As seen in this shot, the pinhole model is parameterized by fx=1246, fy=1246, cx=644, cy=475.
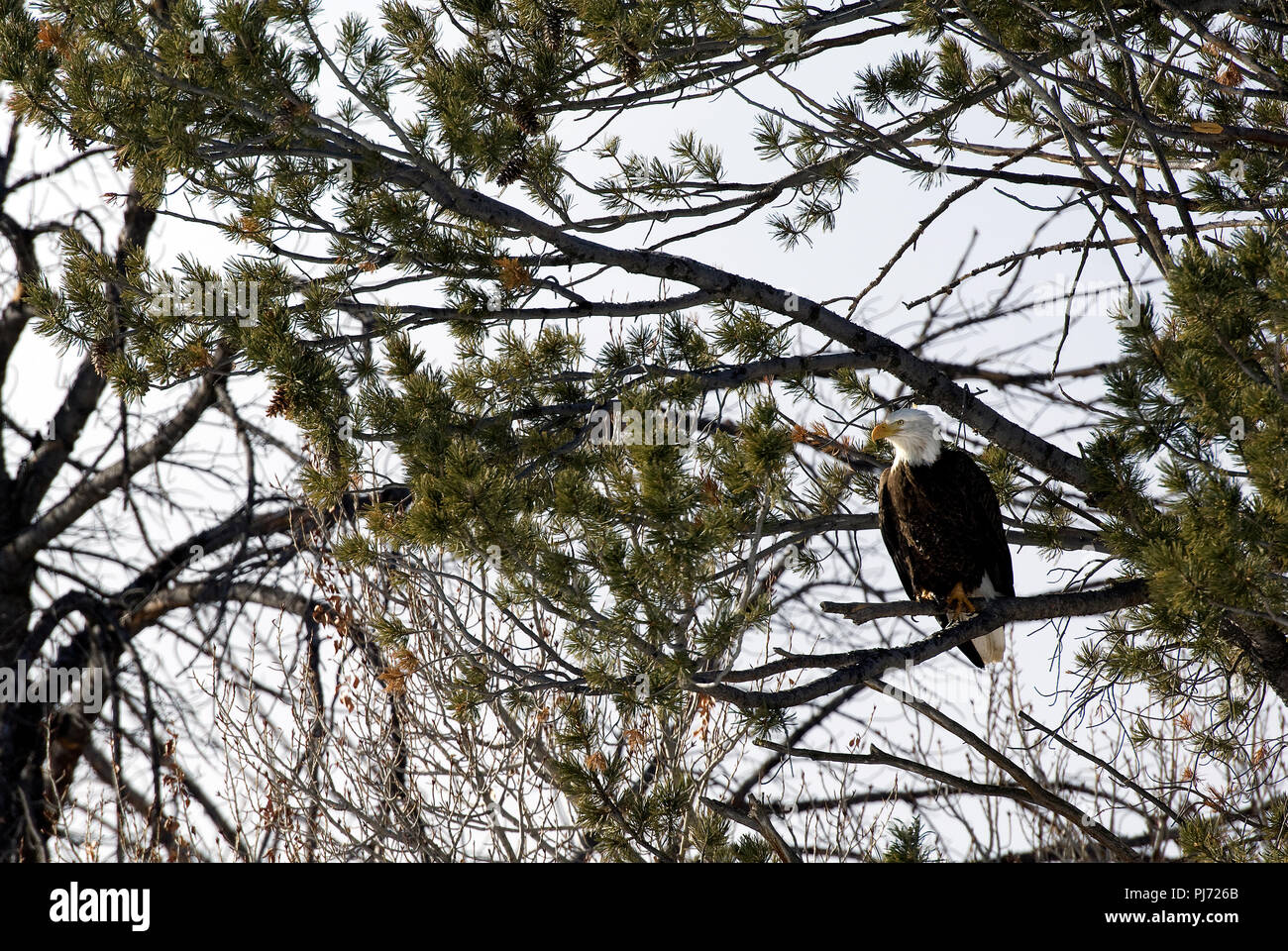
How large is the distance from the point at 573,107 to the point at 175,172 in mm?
1268

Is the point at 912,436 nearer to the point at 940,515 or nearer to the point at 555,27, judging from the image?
the point at 940,515

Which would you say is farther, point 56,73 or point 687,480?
point 56,73

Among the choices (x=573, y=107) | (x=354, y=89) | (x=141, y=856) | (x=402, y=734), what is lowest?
(x=141, y=856)

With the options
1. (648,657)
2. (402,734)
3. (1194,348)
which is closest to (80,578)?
(402,734)

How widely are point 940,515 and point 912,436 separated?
1.17 ft

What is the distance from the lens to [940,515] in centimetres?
504

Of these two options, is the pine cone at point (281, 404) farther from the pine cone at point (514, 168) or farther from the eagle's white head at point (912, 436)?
the eagle's white head at point (912, 436)

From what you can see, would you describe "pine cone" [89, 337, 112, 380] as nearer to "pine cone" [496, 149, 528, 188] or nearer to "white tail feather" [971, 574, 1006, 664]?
"pine cone" [496, 149, 528, 188]

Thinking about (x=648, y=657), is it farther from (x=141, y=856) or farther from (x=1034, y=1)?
(x=141, y=856)

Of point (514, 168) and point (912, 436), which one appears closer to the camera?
point (514, 168)

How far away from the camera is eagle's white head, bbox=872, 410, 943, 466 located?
485 cm

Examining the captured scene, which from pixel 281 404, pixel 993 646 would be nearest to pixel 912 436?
pixel 993 646

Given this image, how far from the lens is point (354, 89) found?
350 cm

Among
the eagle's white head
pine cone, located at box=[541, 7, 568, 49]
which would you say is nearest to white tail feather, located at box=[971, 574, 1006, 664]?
the eagle's white head
